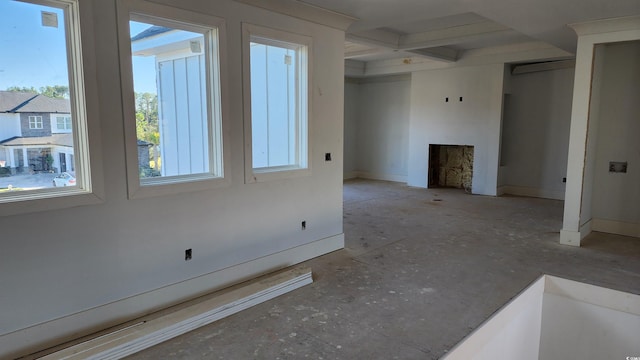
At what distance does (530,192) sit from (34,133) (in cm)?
Result: 836

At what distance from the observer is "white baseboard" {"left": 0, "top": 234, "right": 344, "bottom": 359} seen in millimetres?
2562

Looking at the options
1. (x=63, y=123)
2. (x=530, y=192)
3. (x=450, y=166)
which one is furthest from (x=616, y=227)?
(x=63, y=123)

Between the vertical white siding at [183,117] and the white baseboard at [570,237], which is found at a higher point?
the vertical white siding at [183,117]

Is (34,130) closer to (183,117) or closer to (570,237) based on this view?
(183,117)

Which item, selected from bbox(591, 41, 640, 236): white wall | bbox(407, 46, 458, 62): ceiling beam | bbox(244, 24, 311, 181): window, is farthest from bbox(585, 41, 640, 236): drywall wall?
bbox(244, 24, 311, 181): window

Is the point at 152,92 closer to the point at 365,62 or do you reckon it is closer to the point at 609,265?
the point at 609,265

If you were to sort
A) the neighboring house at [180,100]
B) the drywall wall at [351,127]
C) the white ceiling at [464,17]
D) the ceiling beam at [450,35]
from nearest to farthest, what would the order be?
1. the neighboring house at [180,100]
2. the white ceiling at [464,17]
3. the ceiling beam at [450,35]
4. the drywall wall at [351,127]

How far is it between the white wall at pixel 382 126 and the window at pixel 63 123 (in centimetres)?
825

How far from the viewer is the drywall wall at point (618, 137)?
5277mm

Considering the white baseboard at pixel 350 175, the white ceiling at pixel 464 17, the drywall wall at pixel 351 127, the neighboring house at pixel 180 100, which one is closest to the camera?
the neighboring house at pixel 180 100

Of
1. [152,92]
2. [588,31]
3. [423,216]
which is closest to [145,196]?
[152,92]

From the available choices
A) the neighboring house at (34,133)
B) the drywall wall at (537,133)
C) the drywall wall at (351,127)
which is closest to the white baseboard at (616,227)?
the drywall wall at (537,133)

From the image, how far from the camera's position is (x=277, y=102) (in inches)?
162

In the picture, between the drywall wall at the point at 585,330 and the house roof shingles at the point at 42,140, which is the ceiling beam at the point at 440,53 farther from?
the house roof shingles at the point at 42,140
